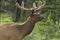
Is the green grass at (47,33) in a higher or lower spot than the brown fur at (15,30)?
lower

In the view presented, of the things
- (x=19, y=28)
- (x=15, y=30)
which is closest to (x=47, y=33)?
(x=19, y=28)

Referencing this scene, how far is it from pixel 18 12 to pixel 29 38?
357 inches

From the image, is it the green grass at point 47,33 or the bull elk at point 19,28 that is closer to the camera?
the bull elk at point 19,28

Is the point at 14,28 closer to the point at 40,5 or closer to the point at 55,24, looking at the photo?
the point at 40,5

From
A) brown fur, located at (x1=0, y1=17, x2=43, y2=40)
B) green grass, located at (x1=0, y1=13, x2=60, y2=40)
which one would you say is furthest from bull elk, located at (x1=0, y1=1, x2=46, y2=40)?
green grass, located at (x1=0, y1=13, x2=60, y2=40)

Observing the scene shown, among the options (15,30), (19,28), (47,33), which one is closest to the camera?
(15,30)

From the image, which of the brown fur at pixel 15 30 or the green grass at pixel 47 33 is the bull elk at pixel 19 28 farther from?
the green grass at pixel 47 33

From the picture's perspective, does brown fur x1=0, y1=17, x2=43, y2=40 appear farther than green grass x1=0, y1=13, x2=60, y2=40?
No

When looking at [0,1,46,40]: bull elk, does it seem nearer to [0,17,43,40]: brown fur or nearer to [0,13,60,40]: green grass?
[0,17,43,40]: brown fur

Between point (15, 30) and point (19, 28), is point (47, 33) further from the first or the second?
point (15, 30)

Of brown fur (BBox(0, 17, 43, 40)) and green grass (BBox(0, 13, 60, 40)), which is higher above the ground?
brown fur (BBox(0, 17, 43, 40))

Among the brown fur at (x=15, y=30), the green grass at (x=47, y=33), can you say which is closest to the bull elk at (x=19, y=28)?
the brown fur at (x=15, y=30)

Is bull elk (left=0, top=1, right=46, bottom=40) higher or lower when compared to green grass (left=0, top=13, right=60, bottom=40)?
higher

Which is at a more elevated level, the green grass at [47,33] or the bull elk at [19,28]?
the bull elk at [19,28]
